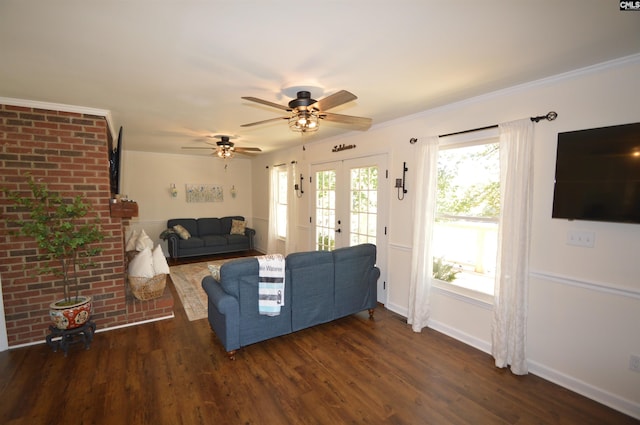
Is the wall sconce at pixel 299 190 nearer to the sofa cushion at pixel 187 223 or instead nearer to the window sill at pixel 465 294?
the sofa cushion at pixel 187 223

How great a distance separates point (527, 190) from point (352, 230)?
237 centimetres

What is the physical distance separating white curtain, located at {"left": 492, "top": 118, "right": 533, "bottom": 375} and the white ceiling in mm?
512

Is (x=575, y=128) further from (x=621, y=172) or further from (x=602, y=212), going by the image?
(x=602, y=212)

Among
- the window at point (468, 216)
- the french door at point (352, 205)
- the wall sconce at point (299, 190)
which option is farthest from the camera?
the wall sconce at point (299, 190)

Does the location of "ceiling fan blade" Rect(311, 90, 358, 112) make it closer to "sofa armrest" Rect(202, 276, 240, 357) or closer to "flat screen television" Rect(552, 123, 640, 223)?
"flat screen television" Rect(552, 123, 640, 223)

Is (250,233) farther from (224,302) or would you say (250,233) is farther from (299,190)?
(224,302)

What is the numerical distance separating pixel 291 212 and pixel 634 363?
16.3ft

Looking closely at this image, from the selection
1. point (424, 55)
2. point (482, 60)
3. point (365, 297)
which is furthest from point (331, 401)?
point (482, 60)

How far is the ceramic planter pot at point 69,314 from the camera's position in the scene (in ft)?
8.71

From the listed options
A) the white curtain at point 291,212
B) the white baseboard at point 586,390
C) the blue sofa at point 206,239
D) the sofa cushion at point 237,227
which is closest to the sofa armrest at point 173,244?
the blue sofa at point 206,239

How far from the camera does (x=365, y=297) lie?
11.4ft

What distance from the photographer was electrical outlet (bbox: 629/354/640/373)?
1.98 metres

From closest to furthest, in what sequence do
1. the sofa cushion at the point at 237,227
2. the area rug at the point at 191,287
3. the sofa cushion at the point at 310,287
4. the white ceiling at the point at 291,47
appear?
the white ceiling at the point at 291,47 < the sofa cushion at the point at 310,287 < the area rug at the point at 191,287 < the sofa cushion at the point at 237,227

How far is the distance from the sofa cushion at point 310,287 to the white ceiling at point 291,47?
1650 mm
